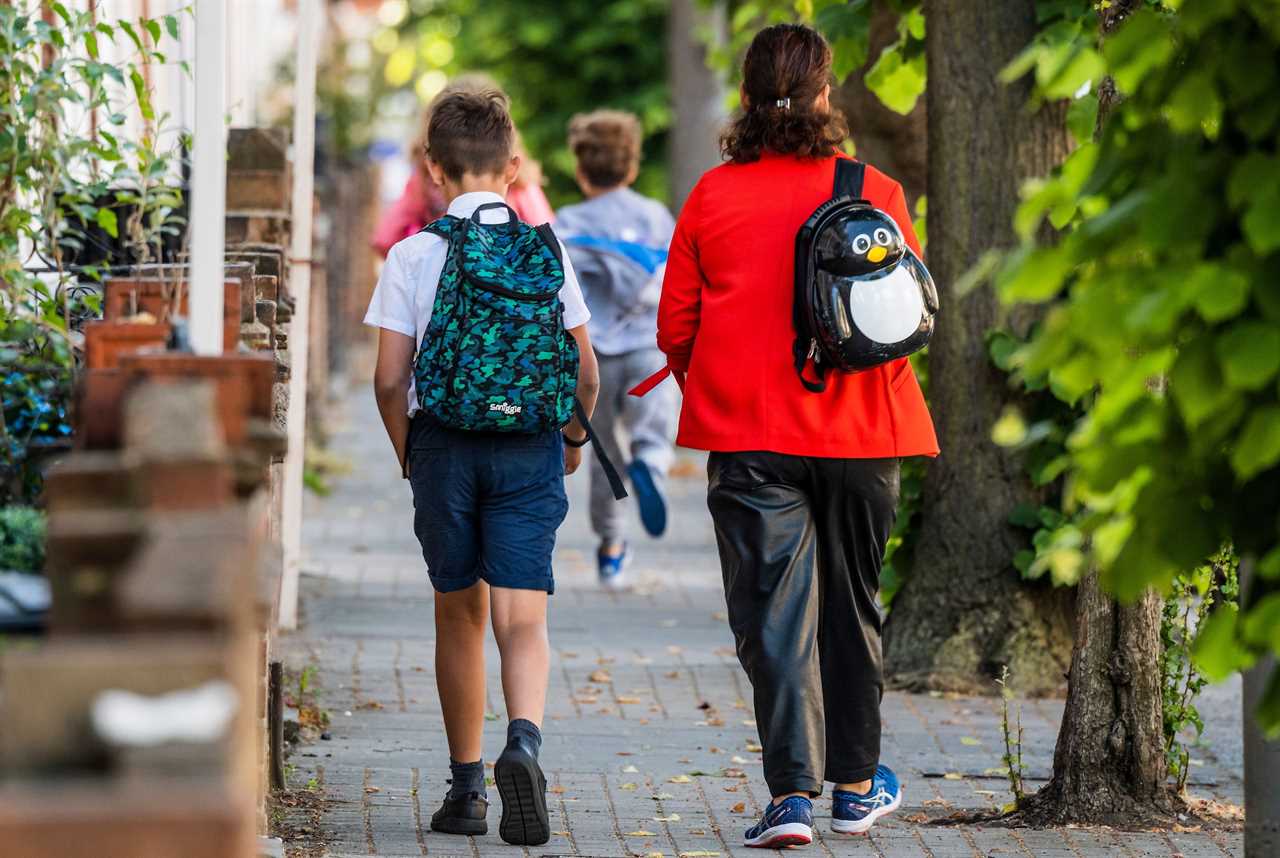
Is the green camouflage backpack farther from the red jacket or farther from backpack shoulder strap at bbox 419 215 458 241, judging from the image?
the red jacket

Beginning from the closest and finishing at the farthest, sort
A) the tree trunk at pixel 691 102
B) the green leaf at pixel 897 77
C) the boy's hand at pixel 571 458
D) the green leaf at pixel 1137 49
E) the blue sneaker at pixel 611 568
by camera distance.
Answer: the green leaf at pixel 1137 49, the boy's hand at pixel 571 458, the green leaf at pixel 897 77, the blue sneaker at pixel 611 568, the tree trunk at pixel 691 102

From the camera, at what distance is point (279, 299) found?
5855 millimetres

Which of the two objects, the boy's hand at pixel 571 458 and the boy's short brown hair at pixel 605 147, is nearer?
the boy's hand at pixel 571 458

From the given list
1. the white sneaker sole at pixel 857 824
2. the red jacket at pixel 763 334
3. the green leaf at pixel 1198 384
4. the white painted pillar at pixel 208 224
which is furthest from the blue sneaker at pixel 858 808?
the green leaf at pixel 1198 384

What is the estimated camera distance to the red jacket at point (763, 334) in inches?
190

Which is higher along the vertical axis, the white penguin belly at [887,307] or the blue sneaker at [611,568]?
the white penguin belly at [887,307]

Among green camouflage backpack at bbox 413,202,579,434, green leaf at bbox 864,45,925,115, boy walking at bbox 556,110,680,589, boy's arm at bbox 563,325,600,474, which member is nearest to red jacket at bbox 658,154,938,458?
boy's arm at bbox 563,325,600,474

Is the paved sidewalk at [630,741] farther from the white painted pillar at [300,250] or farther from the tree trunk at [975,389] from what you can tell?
the white painted pillar at [300,250]

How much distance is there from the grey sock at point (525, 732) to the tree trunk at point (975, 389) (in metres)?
2.41

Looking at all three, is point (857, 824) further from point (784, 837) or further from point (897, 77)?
point (897, 77)

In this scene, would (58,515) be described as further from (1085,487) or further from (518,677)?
(518,677)

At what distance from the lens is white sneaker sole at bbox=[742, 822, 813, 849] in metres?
Result: 4.84

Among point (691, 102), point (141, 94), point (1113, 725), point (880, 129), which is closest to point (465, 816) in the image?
point (1113, 725)

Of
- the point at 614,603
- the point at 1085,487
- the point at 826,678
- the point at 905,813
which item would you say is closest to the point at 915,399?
the point at 826,678
